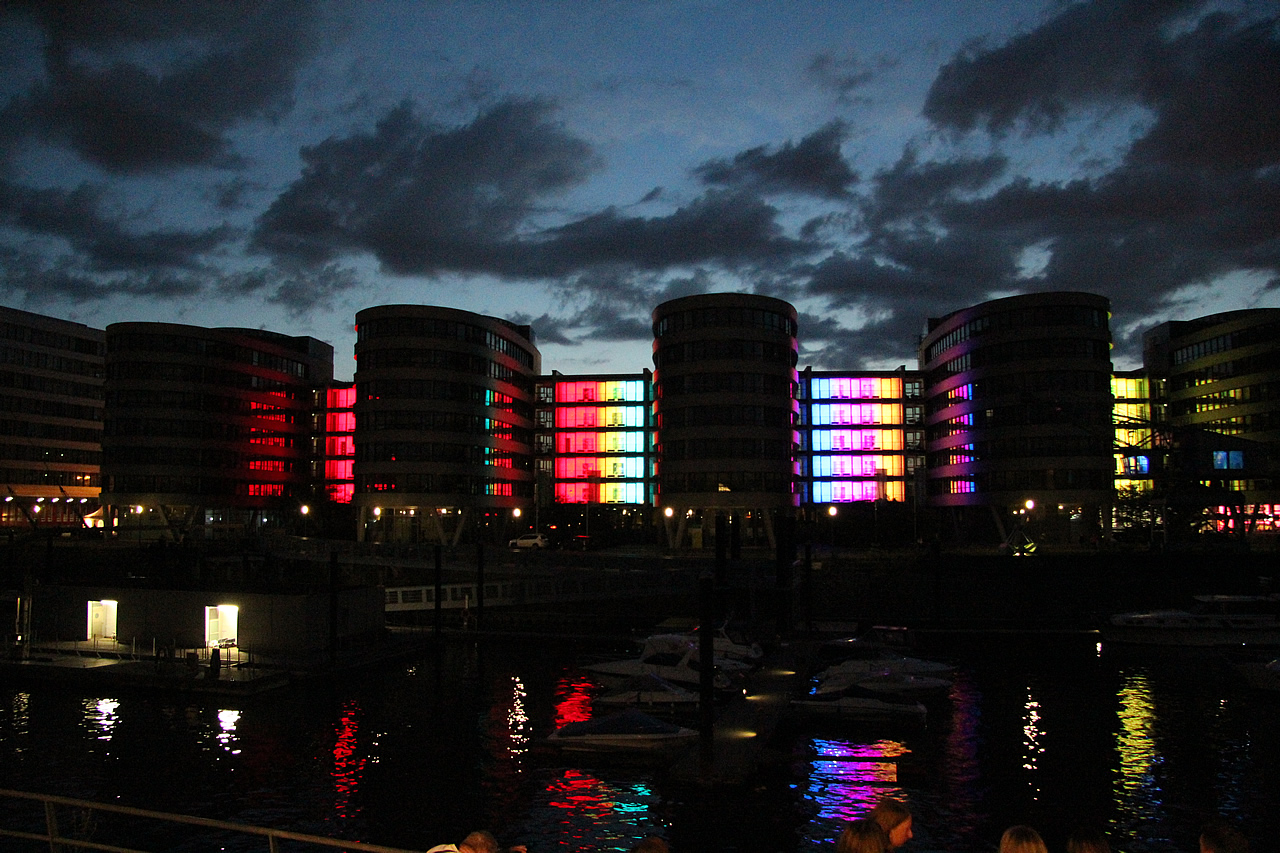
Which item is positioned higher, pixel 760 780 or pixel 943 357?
pixel 943 357

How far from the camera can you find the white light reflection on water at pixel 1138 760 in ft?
96.6

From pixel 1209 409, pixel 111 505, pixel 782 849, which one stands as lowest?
pixel 782 849

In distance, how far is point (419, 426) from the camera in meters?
108

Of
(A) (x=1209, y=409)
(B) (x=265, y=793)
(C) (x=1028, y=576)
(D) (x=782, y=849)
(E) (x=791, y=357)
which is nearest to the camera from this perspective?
(D) (x=782, y=849)

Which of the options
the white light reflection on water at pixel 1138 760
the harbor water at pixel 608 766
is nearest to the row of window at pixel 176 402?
the harbor water at pixel 608 766

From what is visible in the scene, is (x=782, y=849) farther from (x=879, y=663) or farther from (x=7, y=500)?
(x=7, y=500)

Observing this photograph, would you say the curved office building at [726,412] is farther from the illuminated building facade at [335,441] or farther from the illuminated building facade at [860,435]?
the illuminated building facade at [335,441]

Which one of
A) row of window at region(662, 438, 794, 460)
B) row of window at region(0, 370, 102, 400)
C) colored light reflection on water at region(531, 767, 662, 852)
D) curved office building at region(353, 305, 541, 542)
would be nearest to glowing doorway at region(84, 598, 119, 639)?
colored light reflection on water at region(531, 767, 662, 852)

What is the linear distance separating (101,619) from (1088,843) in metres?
57.4

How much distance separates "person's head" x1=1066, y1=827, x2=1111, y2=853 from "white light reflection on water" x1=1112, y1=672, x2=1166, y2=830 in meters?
23.2

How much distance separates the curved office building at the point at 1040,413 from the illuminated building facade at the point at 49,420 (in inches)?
4361

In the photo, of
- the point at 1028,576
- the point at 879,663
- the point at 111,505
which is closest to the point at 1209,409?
the point at 1028,576

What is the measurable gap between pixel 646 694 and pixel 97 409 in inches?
5257

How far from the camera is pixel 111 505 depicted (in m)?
118
